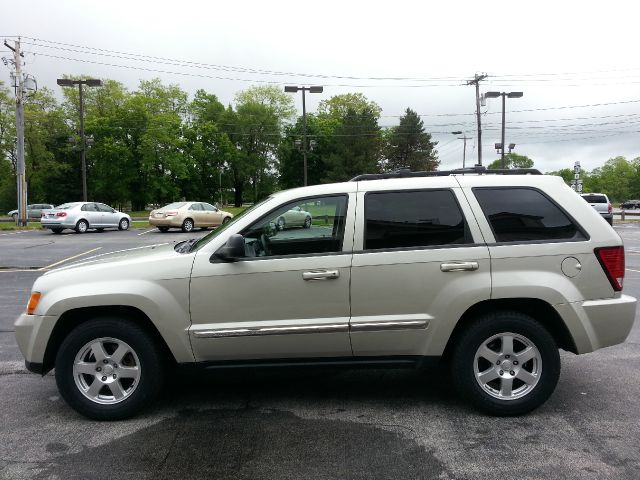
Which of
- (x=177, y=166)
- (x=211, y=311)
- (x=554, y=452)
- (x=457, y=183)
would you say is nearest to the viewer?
(x=554, y=452)

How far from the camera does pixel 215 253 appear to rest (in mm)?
3895

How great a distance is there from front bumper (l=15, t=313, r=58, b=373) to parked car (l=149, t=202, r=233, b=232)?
22891 millimetres

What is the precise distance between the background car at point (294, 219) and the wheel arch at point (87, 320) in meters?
1.24

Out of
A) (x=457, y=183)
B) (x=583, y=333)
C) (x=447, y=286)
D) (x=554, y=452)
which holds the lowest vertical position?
(x=554, y=452)

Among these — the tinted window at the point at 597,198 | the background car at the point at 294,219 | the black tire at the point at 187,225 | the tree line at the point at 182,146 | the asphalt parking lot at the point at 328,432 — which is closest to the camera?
the asphalt parking lot at the point at 328,432

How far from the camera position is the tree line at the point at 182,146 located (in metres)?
58.2

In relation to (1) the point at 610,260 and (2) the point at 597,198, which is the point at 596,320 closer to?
(1) the point at 610,260

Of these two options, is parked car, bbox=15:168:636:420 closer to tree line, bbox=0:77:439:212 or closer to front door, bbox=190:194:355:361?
front door, bbox=190:194:355:361

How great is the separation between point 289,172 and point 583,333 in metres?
78.0

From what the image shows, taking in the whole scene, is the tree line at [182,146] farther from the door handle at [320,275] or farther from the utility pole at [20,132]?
the door handle at [320,275]

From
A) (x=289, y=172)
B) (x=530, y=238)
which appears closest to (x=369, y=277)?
(x=530, y=238)

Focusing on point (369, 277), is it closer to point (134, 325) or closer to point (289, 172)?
Result: point (134, 325)

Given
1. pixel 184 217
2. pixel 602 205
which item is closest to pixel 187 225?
pixel 184 217

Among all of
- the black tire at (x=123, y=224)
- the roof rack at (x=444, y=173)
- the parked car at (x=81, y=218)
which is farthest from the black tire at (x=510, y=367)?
the black tire at (x=123, y=224)
